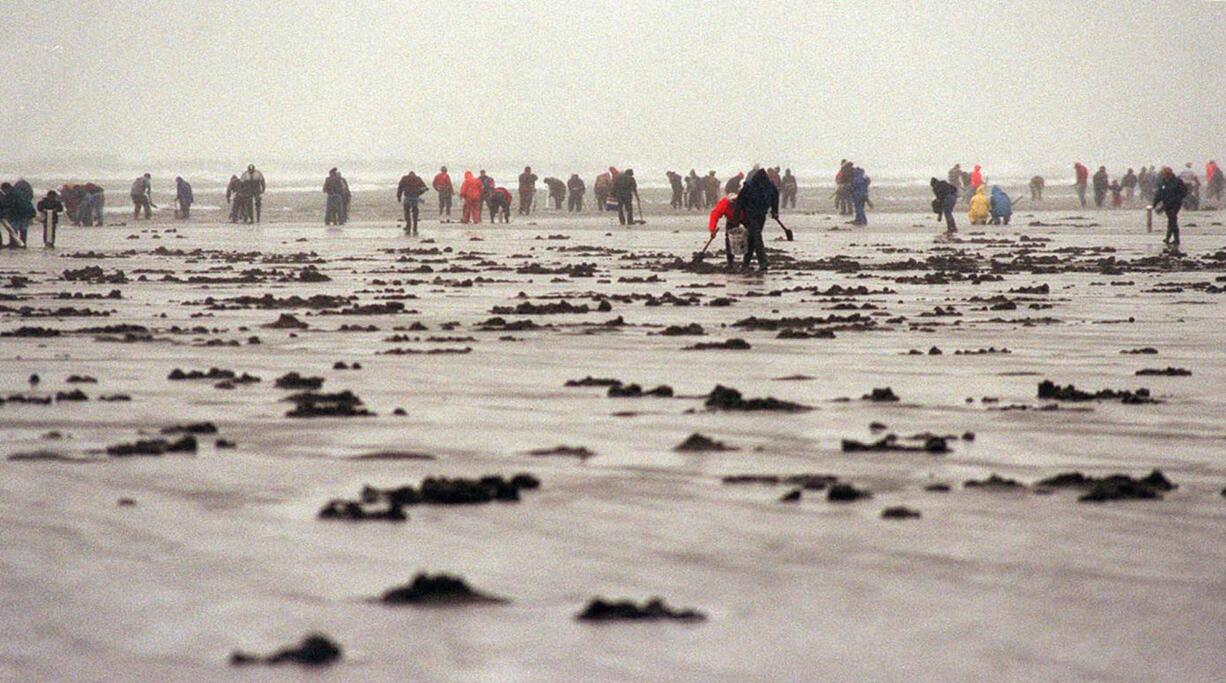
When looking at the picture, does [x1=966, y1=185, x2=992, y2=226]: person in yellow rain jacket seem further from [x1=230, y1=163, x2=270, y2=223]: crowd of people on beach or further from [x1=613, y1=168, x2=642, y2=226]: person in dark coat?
[x1=230, y1=163, x2=270, y2=223]: crowd of people on beach

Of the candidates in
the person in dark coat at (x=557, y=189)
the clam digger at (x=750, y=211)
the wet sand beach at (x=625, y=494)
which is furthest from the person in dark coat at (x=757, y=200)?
the person in dark coat at (x=557, y=189)

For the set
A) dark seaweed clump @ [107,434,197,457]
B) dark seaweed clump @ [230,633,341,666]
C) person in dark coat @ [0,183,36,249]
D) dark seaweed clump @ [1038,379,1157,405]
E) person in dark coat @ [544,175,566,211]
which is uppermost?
person in dark coat @ [544,175,566,211]

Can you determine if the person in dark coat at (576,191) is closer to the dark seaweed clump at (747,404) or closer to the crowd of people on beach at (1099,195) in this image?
the crowd of people on beach at (1099,195)

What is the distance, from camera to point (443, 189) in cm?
5991

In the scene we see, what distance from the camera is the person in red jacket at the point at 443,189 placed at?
5756 cm

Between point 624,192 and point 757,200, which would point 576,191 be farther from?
point 757,200

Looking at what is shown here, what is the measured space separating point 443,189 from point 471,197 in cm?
549

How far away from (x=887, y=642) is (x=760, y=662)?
43 cm

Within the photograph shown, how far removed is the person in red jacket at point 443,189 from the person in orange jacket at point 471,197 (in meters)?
1.07

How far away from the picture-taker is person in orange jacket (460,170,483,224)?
54.1m

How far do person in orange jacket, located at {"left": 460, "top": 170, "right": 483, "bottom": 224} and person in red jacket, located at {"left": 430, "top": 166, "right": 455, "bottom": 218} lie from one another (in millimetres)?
1068

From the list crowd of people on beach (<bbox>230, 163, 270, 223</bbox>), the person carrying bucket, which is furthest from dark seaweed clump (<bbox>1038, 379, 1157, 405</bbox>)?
crowd of people on beach (<bbox>230, 163, 270, 223</bbox>)

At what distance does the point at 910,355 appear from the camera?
15.2m

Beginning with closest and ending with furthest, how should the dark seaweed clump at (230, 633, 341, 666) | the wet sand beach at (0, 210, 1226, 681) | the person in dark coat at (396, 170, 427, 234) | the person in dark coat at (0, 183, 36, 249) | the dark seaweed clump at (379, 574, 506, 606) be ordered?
1. the dark seaweed clump at (230, 633, 341, 666)
2. the wet sand beach at (0, 210, 1226, 681)
3. the dark seaweed clump at (379, 574, 506, 606)
4. the person in dark coat at (0, 183, 36, 249)
5. the person in dark coat at (396, 170, 427, 234)
